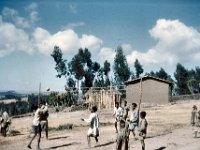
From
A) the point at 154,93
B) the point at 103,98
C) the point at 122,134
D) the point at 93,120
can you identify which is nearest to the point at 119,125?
the point at 122,134

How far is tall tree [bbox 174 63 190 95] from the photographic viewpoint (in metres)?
106

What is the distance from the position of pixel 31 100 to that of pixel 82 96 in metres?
7.00

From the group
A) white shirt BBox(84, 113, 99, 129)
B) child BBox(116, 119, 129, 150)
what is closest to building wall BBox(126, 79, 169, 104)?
white shirt BBox(84, 113, 99, 129)

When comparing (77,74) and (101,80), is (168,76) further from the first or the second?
(77,74)

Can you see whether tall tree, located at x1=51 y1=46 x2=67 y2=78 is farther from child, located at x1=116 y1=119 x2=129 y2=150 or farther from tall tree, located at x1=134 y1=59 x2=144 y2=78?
child, located at x1=116 y1=119 x2=129 y2=150

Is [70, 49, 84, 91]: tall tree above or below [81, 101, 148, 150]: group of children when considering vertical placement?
above

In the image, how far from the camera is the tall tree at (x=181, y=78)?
106 m

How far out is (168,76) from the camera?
11475 cm

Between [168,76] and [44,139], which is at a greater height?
[168,76]

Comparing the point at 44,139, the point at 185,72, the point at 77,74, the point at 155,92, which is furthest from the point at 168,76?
the point at 44,139

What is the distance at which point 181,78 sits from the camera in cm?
11069

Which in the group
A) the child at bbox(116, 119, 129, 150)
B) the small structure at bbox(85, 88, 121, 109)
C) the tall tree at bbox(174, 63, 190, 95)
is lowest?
the child at bbox(116, 119, 129, 150)

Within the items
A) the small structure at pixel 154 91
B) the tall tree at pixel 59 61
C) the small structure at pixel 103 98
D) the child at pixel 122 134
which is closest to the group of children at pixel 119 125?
the child at pixel 122 134

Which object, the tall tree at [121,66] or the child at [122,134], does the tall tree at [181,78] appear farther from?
the child at [122,134]
